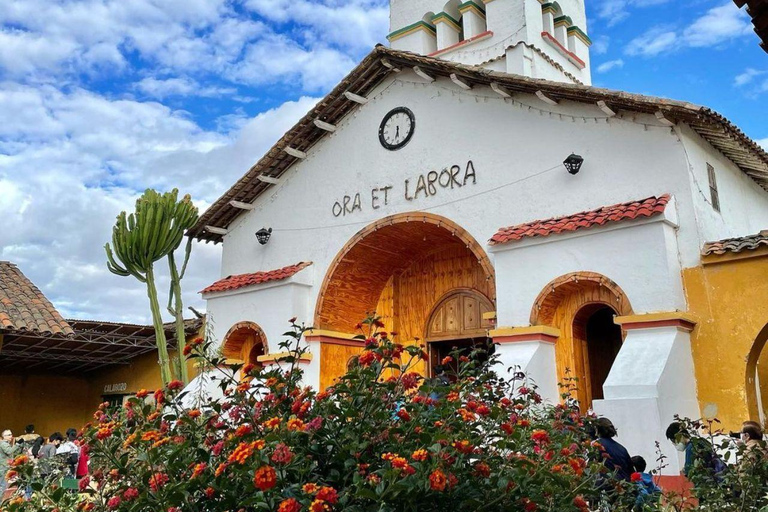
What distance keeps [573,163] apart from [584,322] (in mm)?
2417

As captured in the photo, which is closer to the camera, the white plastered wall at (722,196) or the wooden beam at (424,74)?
the white plastered wall at (722,196)

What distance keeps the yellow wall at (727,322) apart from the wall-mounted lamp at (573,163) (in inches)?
85.7

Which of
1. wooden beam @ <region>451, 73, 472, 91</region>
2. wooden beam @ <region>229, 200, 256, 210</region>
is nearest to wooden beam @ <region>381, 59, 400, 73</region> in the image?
wooden beam @ <region>451, 73, 472, 91</region>

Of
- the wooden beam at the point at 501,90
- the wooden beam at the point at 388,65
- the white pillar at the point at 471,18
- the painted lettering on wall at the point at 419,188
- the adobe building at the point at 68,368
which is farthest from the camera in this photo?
the adobe building at the point at 68,368

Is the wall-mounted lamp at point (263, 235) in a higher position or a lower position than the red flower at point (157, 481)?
higher

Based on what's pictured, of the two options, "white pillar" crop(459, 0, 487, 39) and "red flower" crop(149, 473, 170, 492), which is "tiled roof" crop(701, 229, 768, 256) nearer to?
"red flower" crop(149, 473, 170, 492)

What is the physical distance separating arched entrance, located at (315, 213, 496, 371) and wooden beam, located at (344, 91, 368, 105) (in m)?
2.56

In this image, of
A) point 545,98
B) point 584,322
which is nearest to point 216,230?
point 545,98

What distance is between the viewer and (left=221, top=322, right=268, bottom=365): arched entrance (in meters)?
12.9

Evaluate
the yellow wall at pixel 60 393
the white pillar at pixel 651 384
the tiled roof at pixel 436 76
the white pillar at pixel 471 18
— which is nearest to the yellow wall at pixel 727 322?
the white pillar at pixel 651 384

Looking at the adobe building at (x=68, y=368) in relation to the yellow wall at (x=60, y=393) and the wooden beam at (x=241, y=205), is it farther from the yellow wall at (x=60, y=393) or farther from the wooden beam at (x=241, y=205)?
the wooden beam at (x=241, y=205)

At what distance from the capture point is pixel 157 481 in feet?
8.93

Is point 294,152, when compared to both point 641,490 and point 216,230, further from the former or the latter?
point 641,490

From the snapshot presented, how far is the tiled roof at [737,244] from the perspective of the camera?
7910mm
